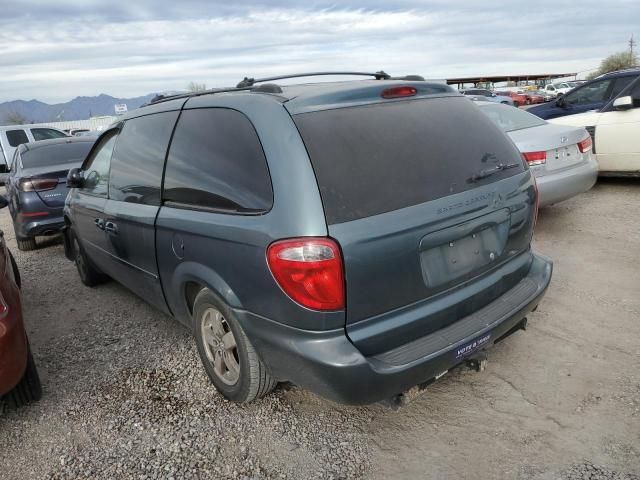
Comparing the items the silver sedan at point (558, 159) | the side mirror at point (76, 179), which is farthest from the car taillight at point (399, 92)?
the silver sedan at point (558, 159)

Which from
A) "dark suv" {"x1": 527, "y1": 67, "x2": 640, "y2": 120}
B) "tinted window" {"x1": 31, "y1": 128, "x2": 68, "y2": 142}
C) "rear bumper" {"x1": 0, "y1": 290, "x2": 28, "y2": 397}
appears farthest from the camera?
"tinted window" {"x1": 31, "y1": 128, "x2": 68, "y2": 142}

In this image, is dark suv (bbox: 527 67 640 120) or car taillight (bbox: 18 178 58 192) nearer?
car taillight (bbox: 18 178 58 192)

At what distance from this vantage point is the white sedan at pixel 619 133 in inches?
274

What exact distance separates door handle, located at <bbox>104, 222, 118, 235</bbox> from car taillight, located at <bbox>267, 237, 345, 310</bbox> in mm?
1944

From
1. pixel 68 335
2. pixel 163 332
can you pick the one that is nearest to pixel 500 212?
pixel 163 332

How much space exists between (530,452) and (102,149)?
3801mm

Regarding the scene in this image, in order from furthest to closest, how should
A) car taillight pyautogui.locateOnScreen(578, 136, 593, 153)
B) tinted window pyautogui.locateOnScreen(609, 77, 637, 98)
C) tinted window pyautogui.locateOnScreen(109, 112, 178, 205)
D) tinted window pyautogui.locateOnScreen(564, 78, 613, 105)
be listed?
tinted window pyautogui.locateOnScreen(564, 78, 613, 105), tinted window pyautogui.locateOnScreen(609, 77, 637, 98), car taillight pyautogui.locateOnScreen(578, 136, 593, 153), tinted window pyautogui.locateOnScreen(109, 112, 178, 205)

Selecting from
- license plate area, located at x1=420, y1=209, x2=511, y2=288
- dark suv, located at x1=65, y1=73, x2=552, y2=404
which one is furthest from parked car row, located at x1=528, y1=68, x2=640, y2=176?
license plate area, located at x1=420, y1=209, x2=511, y2=288

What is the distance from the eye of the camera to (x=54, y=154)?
7312mm

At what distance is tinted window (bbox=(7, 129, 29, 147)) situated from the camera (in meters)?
14.8

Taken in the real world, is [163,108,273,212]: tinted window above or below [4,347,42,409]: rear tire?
above

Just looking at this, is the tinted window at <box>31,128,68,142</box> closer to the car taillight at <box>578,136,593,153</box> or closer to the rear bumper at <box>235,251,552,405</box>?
the car taillight at <box>578,136,593,153</box>

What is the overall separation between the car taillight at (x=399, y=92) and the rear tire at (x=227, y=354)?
1385 millimetres

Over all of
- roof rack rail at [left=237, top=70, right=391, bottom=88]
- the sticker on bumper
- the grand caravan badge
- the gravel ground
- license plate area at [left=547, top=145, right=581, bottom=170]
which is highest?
roof rack rail at [left=237, top=70, right=391, bottom=88]
